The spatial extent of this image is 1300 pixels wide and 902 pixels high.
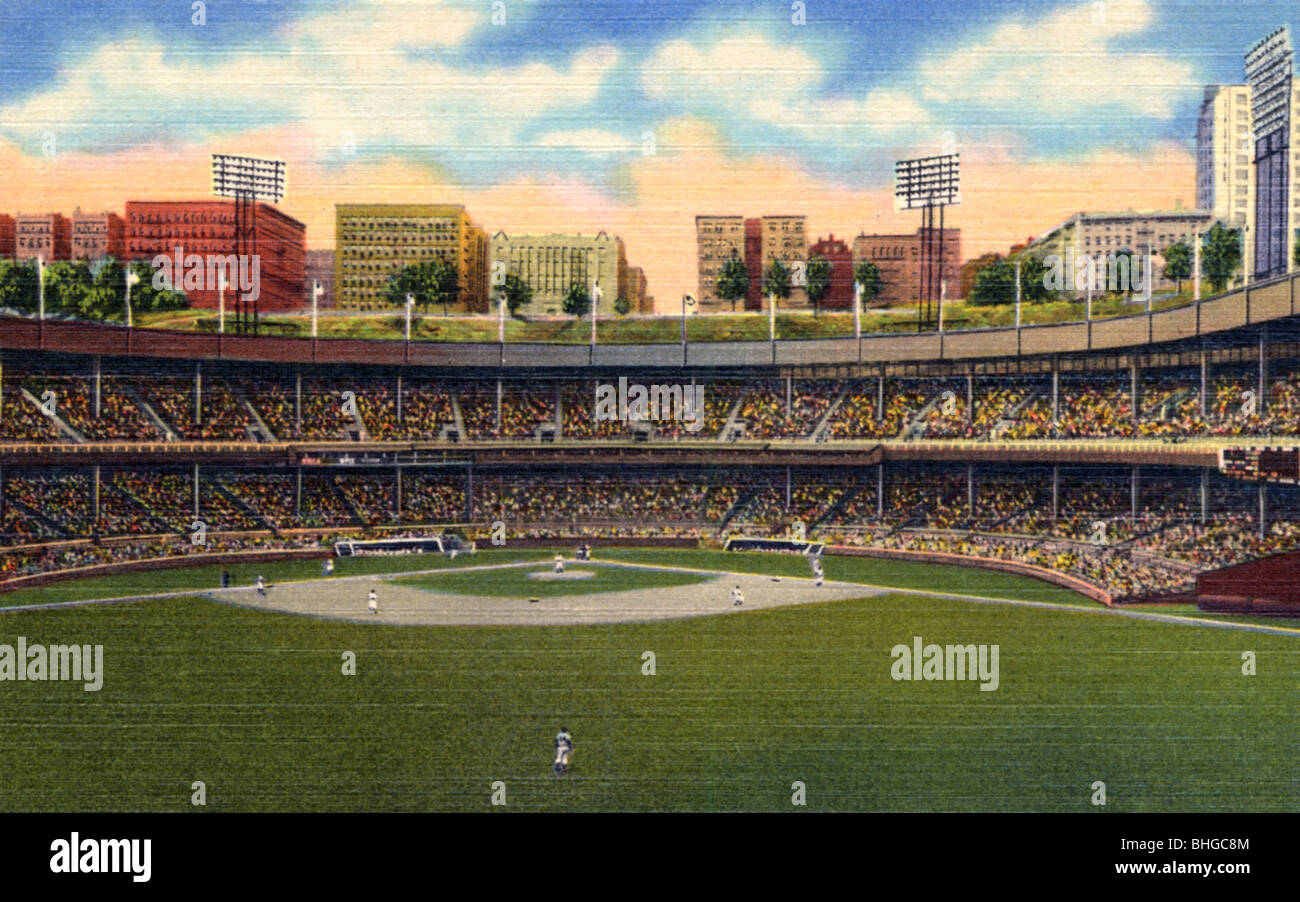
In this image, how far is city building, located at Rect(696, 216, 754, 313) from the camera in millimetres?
29953

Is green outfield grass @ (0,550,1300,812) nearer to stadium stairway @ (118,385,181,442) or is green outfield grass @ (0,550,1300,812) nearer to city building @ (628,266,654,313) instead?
city building @ (628,266,654,313)

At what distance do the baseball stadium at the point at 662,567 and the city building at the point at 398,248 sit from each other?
524 centimetres

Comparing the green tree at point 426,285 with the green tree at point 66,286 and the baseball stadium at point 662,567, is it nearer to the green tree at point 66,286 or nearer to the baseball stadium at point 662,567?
the baseball stadium at point 662,567

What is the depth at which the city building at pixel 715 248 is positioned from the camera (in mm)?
29953

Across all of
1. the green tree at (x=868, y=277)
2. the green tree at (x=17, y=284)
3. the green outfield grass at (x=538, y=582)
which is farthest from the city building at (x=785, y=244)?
the green tree at (x=17, y=284)

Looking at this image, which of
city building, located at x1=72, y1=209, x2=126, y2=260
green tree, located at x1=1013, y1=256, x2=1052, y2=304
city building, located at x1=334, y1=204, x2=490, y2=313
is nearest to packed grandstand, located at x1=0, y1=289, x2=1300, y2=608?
city building, located at x1=72, y1=209, x2=126, y2=260

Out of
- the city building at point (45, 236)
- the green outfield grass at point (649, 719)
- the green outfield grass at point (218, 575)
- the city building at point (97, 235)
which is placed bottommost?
the green outfield grass at point (649, 719)

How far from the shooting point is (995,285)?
49812 millimetres

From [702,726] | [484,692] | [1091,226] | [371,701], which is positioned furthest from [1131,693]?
[1091,226]

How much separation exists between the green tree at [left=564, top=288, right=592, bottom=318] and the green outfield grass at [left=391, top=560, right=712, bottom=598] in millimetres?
15600

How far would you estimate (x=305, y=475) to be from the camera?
3856 cm
